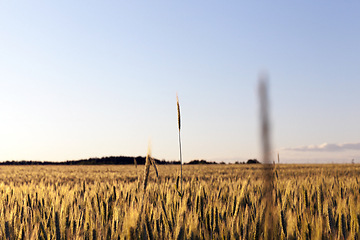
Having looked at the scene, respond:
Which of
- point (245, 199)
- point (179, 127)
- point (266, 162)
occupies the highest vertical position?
point (179, 127)

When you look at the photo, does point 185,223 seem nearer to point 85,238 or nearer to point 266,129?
point 85,238

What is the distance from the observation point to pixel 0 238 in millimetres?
1420

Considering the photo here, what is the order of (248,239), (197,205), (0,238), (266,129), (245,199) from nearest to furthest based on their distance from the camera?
(266,129)
(248,239)
(0,238)
(197,205)
(245,199)

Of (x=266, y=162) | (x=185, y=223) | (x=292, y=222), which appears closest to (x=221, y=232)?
(x=185, y=223)

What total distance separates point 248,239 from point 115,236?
0.60 m

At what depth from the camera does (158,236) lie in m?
1.35

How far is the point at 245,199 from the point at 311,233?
133cm

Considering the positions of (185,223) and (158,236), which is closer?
(158,236)

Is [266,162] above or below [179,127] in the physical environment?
below

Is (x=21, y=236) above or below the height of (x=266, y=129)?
below

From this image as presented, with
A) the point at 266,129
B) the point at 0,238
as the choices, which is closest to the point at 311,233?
the point at 266,129

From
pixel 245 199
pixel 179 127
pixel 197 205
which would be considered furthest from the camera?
pixel 245 199

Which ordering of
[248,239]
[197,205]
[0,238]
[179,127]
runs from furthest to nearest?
[197,205], [179,127], [0,238], [248,239]

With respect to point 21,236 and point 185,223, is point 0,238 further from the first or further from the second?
point 185,223
